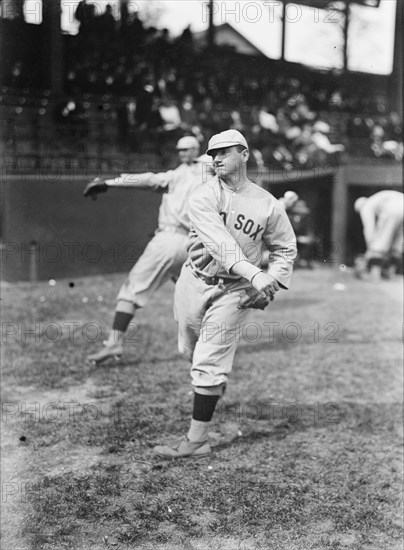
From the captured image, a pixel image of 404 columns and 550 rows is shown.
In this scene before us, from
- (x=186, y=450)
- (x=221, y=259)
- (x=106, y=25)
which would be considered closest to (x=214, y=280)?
(x=221, y=259)

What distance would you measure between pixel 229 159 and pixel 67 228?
7.12 metres

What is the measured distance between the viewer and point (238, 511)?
11.4 ft

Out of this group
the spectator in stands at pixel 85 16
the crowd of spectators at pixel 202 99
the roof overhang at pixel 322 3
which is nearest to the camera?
the roof overhang at pixel 322 3

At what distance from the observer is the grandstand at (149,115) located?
424 inches

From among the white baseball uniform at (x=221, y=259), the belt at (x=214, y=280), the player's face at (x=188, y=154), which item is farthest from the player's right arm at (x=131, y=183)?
the belt at (x=214, y=280)

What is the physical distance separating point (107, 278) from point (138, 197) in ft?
4.34

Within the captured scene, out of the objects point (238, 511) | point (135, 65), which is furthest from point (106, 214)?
point (238, 511)

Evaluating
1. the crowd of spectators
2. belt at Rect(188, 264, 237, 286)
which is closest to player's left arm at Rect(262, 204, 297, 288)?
belt at Rect(188, 264, 237, 286)

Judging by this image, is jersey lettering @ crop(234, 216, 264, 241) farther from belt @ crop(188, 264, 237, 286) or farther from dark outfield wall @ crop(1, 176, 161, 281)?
dark outfield wall @ crop(1, 176, 161, 281)

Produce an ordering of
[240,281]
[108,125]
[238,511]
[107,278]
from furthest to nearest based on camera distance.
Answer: [108,125], [107,278], [240,281], [238,511]

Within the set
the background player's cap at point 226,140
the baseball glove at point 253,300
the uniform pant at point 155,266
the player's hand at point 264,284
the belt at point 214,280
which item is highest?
the background player's cap at point 226,140

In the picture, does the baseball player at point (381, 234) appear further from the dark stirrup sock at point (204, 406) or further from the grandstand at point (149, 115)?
the dark stirrup sock at point (204, 406)

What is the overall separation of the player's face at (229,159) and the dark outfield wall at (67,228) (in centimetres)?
633

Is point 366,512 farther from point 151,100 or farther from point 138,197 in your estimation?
point 151,100
